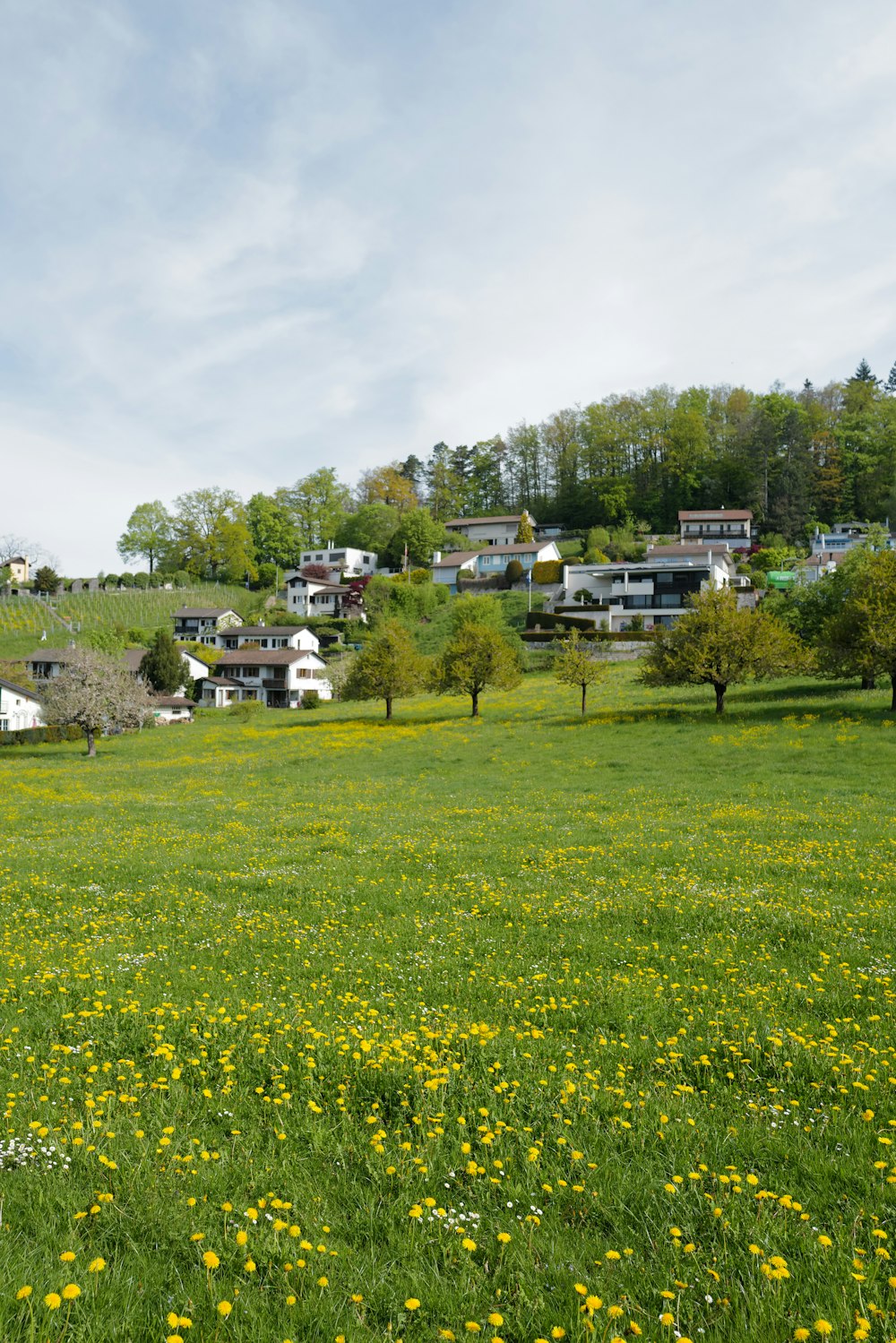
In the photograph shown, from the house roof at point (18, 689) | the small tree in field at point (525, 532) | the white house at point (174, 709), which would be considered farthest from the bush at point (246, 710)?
the small tree in field at point (525, 532)

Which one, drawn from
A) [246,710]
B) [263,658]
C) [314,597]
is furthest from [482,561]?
[246,710]

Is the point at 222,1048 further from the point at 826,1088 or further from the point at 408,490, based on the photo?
the point at 408,490

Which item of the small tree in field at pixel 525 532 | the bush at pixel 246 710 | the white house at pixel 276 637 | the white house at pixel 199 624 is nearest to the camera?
the bush at pixel 246 710

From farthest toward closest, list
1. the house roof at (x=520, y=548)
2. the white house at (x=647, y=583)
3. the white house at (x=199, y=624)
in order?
1. the house roof at (x=520, y=548)
2. the white house at (x=199, y=624)
3. the white house at (x=647, y=583)

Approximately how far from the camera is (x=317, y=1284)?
4.30 meters

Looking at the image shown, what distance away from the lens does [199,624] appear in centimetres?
11150

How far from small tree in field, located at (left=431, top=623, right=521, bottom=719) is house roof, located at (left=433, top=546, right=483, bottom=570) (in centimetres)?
6884

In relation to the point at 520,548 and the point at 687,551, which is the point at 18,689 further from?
the point at 687,551

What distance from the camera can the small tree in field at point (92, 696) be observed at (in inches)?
2089

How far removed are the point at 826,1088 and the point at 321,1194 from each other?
4.54 m

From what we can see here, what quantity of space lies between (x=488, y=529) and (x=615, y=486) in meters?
25.0

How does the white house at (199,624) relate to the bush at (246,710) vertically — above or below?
above

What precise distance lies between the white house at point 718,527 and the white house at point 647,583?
55.0 ft

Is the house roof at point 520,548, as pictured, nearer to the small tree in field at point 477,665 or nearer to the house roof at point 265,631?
the house roof at point 265,631
